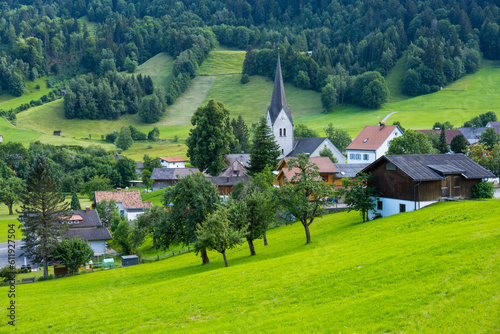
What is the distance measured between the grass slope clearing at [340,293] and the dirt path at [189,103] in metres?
133

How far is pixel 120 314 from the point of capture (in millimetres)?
21219

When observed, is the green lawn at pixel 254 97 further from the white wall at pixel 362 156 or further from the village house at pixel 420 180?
the village house at pixel 420 180

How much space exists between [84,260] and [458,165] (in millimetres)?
37456

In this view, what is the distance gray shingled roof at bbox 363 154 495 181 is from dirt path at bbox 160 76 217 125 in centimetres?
12753

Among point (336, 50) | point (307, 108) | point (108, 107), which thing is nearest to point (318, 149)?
point (307, 108)

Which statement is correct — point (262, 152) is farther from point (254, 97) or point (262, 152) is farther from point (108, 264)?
point (254, 97)

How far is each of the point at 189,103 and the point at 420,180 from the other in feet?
484

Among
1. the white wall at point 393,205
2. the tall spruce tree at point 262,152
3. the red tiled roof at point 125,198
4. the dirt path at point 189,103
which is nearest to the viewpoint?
the white wall at point 393,205

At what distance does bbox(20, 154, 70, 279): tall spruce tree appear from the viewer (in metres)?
44.4

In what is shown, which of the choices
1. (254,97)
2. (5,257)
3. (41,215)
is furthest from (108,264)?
(254,97)

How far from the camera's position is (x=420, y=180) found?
118 feet

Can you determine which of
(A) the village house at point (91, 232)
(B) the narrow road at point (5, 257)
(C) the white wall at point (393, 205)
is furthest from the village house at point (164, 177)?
(C) the white wall at point (393, 205)

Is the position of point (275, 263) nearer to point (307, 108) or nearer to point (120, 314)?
point (120, 314)

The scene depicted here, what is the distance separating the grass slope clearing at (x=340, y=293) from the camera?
15227 millimetres
